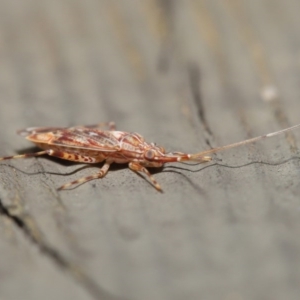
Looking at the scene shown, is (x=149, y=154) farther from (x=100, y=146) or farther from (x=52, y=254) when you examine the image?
(x=52, y=254)

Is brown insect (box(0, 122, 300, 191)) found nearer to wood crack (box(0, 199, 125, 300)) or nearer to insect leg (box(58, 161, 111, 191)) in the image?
insect leg (box(58, 161, 111, 191))

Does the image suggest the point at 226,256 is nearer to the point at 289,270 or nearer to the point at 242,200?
the point at 289,270

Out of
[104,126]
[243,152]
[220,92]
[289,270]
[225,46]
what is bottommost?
[289,270]

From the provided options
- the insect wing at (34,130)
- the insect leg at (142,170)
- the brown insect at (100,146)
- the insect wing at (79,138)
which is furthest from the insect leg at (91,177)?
the insect wing at (34,130)

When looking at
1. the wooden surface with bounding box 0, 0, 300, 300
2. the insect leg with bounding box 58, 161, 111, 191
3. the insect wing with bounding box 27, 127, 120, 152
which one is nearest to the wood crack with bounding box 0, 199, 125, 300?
the wooden surface with bounding box 0, 0, 300, 300

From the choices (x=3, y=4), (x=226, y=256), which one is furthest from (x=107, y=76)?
(x=226, y=256)
